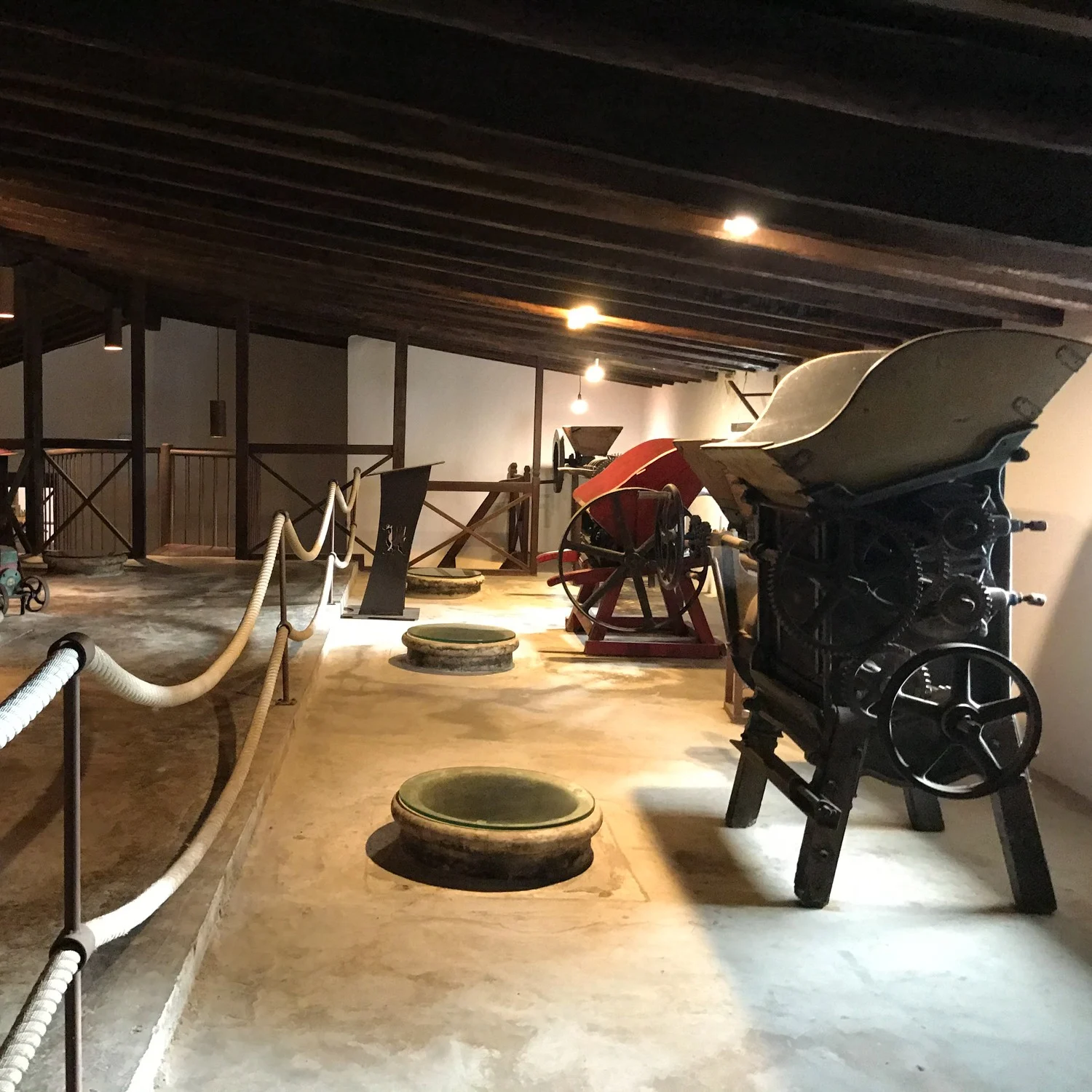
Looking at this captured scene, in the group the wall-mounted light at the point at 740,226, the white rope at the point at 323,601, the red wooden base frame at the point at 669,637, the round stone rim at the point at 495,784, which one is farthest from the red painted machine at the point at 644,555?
the round stone rim at the point at 495,784

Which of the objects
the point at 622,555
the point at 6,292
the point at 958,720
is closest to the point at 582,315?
the point at 622,555

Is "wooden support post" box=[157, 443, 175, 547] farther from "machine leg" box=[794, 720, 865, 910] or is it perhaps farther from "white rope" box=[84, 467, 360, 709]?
"machine leg" box=[794, 720, 865, 910]

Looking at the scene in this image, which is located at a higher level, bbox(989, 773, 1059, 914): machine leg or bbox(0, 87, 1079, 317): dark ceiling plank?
bbox(0, 87, 1079, 317): dark ceiling plank

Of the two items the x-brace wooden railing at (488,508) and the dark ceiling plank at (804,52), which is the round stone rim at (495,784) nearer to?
the dark ceiling plank at (804,52)

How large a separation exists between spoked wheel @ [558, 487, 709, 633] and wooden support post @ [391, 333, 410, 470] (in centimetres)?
342

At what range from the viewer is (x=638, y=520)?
7332 mm

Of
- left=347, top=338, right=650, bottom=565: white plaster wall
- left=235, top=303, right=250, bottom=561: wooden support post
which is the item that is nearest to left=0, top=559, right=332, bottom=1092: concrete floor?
left=235, top=303, right=250, bottom=561: wooden support post

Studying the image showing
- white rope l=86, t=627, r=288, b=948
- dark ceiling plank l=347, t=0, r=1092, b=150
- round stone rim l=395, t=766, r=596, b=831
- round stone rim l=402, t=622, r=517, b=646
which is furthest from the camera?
round stone rim l=402, t=622, r=517, b=646

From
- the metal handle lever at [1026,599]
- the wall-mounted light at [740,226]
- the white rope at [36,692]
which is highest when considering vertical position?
the wall-mounted light at [740,226]

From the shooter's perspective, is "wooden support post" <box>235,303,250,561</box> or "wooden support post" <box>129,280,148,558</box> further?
"wooden support post" <box>235,303,250,561</box>

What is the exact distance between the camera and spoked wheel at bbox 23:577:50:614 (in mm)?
6869

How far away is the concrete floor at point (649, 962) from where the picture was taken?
2.28 meters

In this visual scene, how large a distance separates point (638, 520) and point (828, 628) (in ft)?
14.0

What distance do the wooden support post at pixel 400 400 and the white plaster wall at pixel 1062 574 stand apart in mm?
7188
